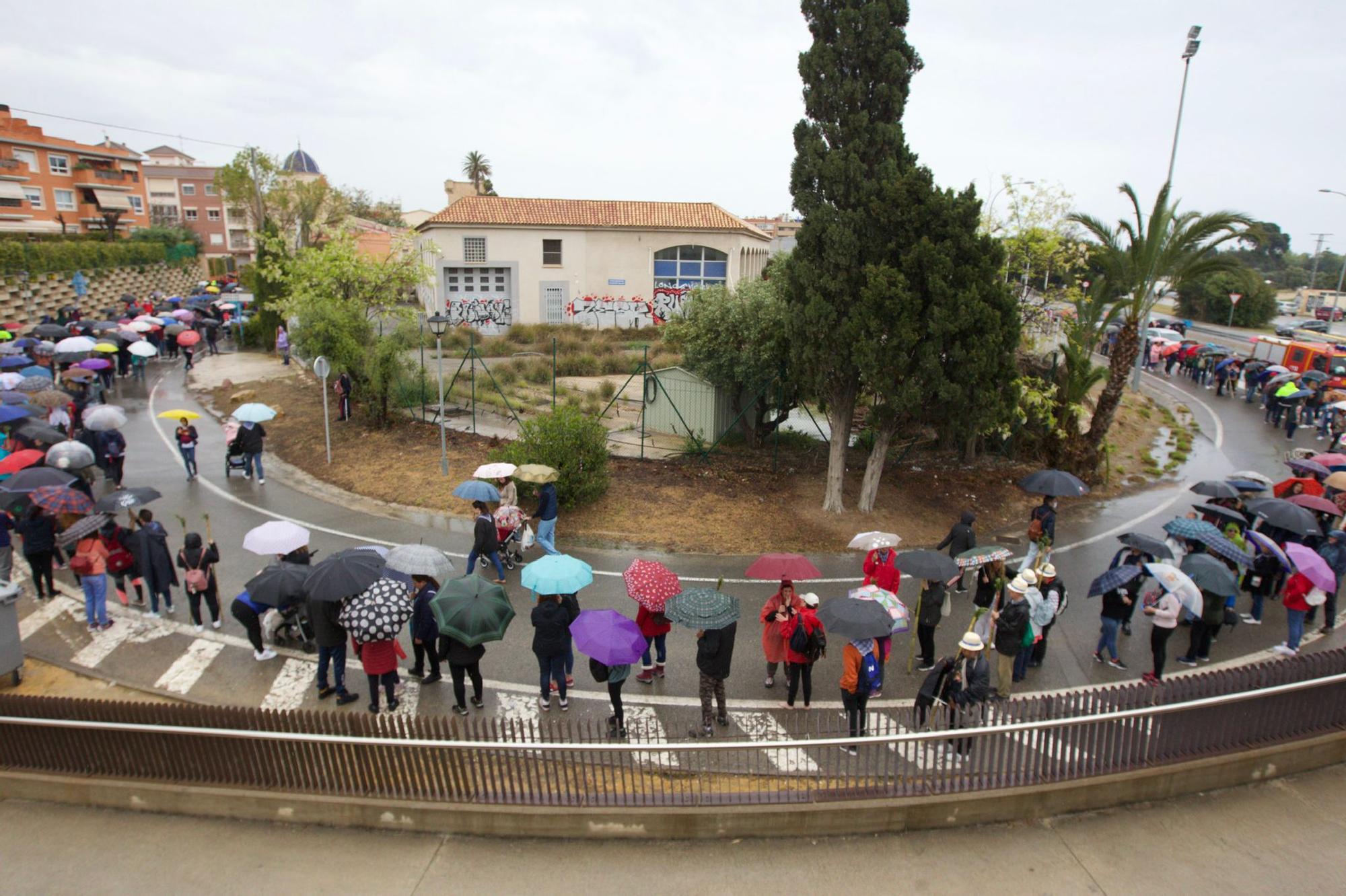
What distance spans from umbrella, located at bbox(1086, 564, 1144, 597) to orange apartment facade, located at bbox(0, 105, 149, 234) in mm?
56107

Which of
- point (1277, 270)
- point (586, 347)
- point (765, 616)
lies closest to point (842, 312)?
point (765, 616)

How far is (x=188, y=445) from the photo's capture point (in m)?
15.9

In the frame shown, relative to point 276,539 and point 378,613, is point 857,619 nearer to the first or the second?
point 378,613

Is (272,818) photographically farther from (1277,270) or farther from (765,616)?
(1277,270)

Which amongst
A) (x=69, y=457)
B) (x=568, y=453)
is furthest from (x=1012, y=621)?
(x=69, y=457)

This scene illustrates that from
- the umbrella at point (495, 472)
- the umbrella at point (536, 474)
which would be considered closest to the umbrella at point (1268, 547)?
the umbrella at point (536, 474)

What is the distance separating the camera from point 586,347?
31625 mm

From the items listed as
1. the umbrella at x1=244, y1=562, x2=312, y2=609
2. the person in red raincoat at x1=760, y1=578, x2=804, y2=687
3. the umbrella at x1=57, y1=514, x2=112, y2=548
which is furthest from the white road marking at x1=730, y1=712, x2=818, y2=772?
the umbrella at x1=57, y1=514, x2=112, y2=548

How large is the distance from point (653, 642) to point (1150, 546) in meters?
5.81

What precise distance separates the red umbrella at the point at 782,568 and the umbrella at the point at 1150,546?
3786mm

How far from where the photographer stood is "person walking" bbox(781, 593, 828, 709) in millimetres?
8023

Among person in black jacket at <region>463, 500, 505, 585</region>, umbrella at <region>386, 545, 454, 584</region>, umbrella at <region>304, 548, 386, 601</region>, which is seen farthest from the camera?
person in black jacket at <region>463, 500, 505, 585</region>

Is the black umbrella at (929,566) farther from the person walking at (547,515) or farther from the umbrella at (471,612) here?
the person walking at (547,515)

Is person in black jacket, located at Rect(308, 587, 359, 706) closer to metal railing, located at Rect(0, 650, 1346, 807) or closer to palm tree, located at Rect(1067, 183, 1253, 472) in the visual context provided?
metal railing, located at Rect(0, 650, 1346, 807)
